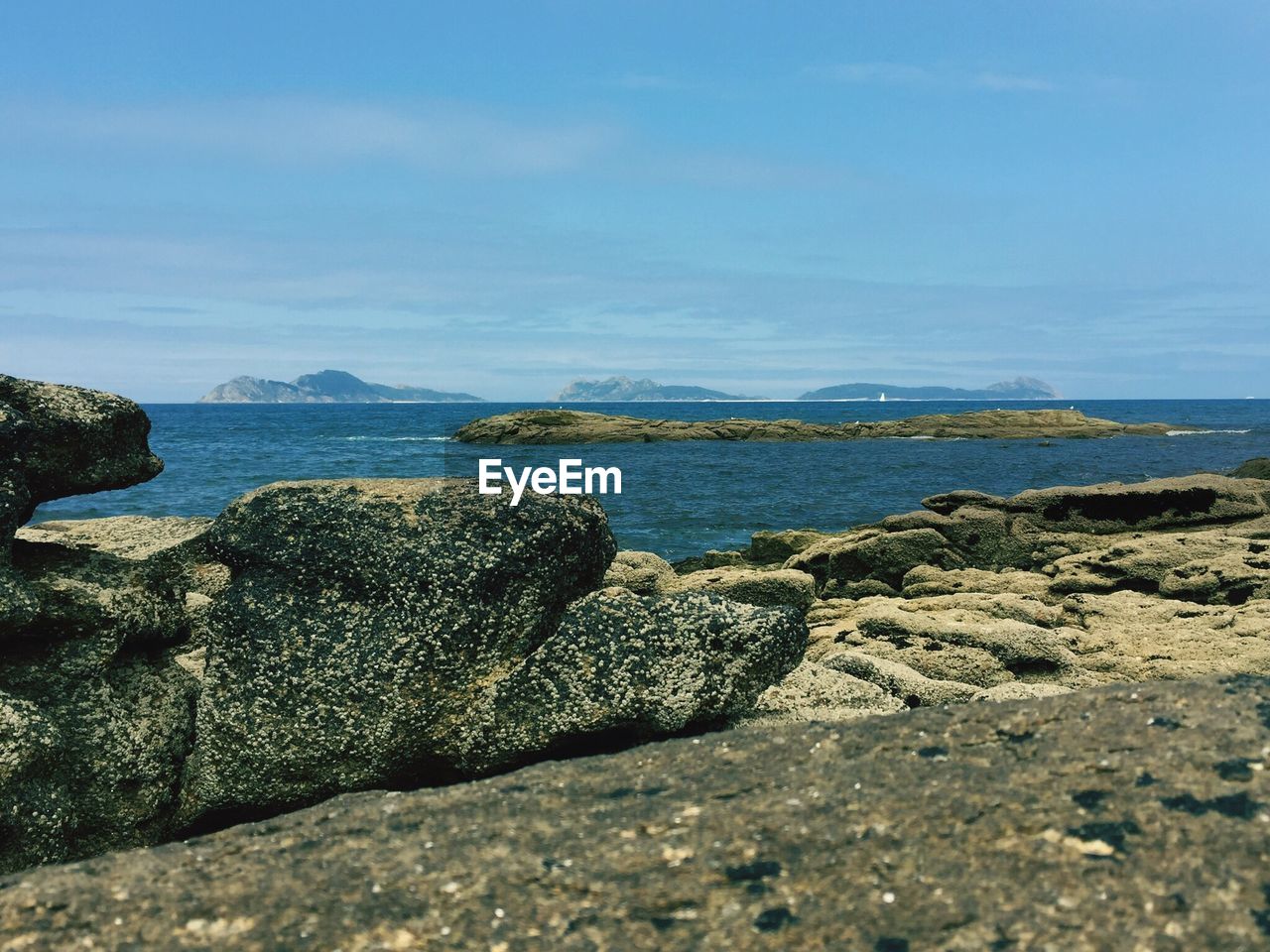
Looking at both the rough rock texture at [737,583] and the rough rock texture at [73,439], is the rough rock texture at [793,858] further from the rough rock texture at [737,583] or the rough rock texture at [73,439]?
the rough rock texture at [737,583]

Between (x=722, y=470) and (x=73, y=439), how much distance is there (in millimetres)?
51289

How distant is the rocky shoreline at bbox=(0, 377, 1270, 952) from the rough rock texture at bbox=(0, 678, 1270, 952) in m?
0.01

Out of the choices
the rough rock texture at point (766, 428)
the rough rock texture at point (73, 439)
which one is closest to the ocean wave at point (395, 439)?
the rough rock texture at point (766, 428)

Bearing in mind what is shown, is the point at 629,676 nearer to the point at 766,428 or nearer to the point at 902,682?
the point at 902,682

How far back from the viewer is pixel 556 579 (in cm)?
651

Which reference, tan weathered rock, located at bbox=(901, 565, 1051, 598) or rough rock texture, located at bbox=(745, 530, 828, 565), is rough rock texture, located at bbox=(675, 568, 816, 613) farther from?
rough rock texture, located at bbox=(745, 530, 828, 565)

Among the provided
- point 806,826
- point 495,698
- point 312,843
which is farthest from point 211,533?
point 806,826

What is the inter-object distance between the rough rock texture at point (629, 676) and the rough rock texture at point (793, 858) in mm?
2015

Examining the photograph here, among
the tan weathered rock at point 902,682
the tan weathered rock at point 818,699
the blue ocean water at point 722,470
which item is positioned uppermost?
the tan weathered rock at point 818,699

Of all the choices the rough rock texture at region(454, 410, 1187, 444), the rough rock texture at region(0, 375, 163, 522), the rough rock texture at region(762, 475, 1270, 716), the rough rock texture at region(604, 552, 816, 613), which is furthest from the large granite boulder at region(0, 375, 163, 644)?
the rough rock texture at region(454, 410, 1187, 444)

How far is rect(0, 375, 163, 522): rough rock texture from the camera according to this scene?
659 cm

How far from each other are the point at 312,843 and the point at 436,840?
1.61ft

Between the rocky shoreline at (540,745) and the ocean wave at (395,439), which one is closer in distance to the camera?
the rocky shoreline at (540,745)

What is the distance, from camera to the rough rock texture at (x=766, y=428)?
288 ft
